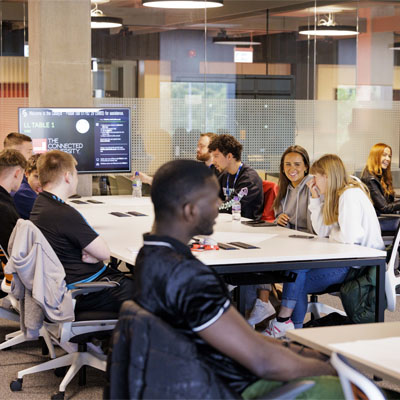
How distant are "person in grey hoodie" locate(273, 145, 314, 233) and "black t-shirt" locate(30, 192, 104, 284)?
187cm

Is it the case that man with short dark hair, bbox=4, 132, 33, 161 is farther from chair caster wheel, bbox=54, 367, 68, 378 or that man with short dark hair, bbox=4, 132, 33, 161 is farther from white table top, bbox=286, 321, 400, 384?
white table top, bbox=286, 321, 400, 384

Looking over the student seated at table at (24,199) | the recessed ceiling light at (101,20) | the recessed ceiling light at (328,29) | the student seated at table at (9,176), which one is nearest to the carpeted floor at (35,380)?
the student seated at table at (9,176)

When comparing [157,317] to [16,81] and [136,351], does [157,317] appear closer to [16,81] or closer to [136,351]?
[136,351]

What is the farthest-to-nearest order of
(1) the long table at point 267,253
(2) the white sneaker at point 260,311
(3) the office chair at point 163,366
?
(2) the white sneaker at point 260,311 < (1) the long table at point 267,253 < (3) the office chair at point 163,366

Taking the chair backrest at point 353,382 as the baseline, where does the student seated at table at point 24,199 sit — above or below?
above

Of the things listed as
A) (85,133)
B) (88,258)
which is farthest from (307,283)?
(85,133)

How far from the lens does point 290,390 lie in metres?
2.06

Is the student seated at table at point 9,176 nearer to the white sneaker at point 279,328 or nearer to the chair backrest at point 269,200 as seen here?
the white sneaker at point 279,328

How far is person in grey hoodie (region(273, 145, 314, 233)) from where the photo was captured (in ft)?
17.9

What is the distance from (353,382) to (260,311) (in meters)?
3.19

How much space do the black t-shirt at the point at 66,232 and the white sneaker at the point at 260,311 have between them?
1356mm

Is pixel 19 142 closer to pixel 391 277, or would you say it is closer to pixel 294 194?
pixel 294 194

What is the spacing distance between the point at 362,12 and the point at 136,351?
24.1ft

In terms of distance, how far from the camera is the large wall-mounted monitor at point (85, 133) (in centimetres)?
656
